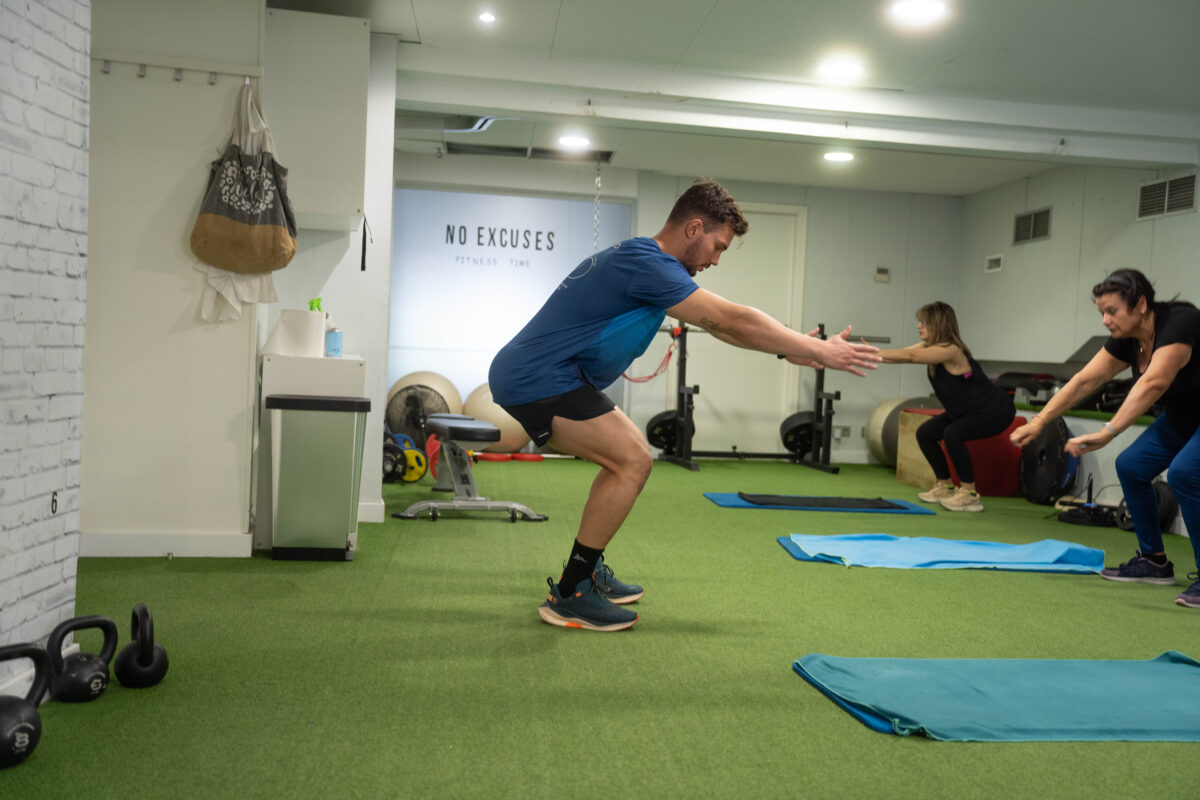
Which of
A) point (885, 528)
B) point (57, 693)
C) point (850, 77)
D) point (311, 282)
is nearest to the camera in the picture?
point (57, 693)

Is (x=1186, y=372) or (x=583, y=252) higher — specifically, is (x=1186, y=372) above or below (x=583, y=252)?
below

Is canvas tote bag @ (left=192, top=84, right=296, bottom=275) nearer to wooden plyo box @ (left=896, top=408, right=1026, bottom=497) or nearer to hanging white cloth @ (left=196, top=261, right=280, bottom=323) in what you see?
hanging white cloth @ (left=196, top=261, right=280, bottom=323)

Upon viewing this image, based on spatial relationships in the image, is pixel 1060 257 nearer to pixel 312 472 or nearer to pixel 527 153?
pixel 527 153

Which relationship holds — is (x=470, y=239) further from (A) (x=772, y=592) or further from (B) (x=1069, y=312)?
(A) (x=772, y=592)

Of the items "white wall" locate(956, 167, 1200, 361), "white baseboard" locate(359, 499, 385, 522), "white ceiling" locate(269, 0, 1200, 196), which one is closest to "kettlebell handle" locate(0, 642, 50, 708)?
"white baseboard" locate(359, 499, 385, 522)

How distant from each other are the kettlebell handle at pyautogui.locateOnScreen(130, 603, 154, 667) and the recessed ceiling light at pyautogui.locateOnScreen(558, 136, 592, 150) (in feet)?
19.3

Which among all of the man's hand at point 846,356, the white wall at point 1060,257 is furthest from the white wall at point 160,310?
the white wall at point 1060,257

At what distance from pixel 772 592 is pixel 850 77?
3570 mm

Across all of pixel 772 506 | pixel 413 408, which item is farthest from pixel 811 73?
pixel 413 408

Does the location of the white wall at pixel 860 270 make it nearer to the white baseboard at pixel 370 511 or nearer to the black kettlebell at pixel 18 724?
the white baseboard at pixel 370 511

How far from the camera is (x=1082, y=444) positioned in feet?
12.1

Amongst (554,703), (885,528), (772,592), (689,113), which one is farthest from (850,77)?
(554,703)

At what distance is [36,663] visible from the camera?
1985 millimetres

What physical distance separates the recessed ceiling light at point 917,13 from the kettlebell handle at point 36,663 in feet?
14.5
